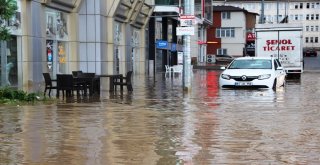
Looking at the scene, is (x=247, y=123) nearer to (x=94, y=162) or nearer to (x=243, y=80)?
(x=94, y=162)

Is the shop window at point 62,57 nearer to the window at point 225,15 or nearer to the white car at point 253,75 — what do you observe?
the white car at point 253,75

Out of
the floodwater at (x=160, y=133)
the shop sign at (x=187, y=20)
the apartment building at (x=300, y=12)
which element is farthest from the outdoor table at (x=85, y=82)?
the apartment building at (x=300, y=12)

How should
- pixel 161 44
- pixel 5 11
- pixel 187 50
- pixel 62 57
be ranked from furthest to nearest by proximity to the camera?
1. pixel 161 44
2. pixel 62 57
3. pixel 187 50
4. pixel 5 11

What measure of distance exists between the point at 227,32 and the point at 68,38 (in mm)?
68085

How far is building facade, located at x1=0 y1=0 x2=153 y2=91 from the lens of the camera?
890 inches

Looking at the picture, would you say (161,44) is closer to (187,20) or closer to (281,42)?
(281,42)

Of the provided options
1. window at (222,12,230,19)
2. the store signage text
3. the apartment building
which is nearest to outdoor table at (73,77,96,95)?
the store signage text

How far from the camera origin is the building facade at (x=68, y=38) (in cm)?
2259

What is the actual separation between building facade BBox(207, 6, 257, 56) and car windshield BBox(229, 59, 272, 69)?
232 ft

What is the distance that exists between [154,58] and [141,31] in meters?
7.98

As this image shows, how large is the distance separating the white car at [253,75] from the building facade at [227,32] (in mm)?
71109

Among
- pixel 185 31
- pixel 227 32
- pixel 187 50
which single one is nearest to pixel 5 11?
pixel 185 31

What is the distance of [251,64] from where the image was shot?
22.7m

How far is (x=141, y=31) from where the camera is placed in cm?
4166
